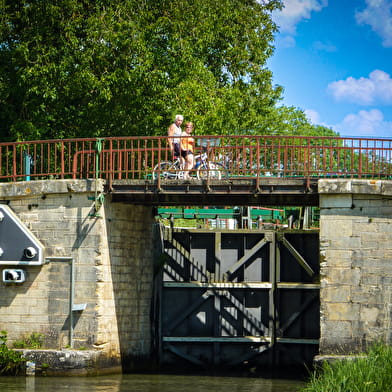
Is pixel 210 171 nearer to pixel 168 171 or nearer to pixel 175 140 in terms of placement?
pixel 168 171

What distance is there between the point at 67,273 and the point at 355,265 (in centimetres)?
588

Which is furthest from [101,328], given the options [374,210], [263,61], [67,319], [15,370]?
[263,61]

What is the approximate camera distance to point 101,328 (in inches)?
741

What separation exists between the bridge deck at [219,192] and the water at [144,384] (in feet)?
12.1

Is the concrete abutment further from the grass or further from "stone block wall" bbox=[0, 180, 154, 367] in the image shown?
the grass

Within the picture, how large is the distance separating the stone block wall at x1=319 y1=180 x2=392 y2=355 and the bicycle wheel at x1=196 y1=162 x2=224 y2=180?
2210 millimetres

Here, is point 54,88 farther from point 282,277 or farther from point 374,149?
point 374,149

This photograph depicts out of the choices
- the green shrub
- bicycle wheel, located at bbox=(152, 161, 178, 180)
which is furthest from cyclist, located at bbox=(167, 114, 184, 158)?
the green shrub

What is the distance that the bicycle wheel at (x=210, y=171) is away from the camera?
18.5 m

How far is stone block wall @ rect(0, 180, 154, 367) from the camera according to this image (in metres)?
18.9

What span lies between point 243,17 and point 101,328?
20.8 metres

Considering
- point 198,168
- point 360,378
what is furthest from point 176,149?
point 360,378

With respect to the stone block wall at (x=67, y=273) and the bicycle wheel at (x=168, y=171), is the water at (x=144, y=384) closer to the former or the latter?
the stone block wall at (x=67, y=273)

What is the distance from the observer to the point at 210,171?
19.0 meters
